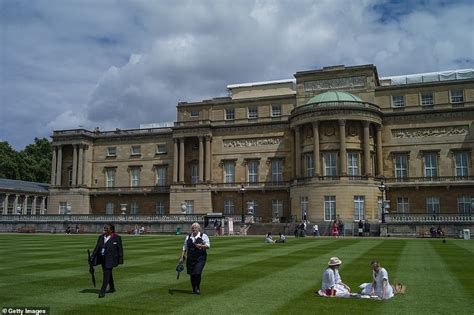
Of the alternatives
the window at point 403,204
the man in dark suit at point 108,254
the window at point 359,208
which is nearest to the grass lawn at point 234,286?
the man in dark suit at point 108,254

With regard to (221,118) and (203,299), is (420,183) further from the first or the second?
(203,299)

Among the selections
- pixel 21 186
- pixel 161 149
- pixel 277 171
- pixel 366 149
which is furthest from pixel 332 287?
pixel 21 186

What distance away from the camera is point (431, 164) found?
58.5 m

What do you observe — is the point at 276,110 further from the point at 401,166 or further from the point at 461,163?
the point at 461,163

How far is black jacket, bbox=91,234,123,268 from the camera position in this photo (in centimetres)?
1227

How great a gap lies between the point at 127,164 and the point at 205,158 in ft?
47.6

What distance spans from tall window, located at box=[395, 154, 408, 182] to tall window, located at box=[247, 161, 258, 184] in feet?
60.2

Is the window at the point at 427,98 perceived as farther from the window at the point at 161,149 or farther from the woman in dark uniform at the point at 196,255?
the woman in dark uniform at the point at 196,255

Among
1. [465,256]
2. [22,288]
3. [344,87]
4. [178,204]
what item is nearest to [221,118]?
[178,204]

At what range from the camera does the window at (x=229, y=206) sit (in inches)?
2606

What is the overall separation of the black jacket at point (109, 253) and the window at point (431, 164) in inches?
2080

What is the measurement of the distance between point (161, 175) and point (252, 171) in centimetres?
1474

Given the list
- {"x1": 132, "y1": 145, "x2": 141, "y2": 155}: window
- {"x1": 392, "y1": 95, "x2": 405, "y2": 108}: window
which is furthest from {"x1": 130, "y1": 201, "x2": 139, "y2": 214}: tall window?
{"x1": 392, "y1": 95, "x2": 405, "y2": 108}: window

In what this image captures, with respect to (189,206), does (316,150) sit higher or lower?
higher
